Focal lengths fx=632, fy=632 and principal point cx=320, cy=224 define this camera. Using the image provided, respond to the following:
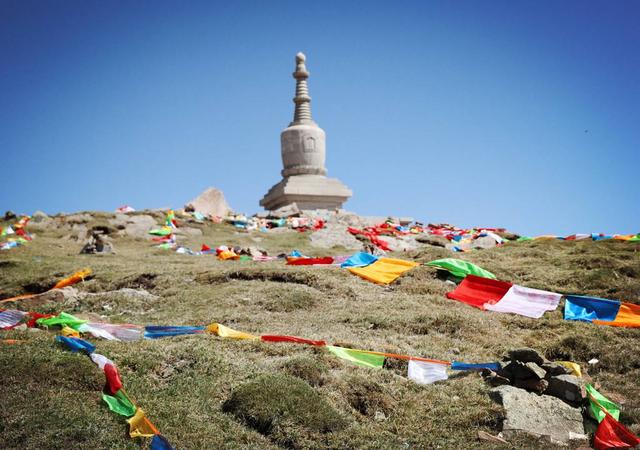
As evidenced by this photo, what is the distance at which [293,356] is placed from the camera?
27.0 ft

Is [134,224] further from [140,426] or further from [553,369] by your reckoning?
[553,369]

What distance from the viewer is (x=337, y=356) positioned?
27.6ft

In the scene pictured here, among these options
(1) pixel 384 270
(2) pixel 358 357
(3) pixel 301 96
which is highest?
(3) pixel 301 96

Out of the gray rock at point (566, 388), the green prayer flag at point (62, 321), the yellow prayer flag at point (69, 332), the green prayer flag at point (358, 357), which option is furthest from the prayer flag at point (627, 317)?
the green prayer flag at point (62, 321)

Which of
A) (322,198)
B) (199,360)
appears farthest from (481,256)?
(322,198)

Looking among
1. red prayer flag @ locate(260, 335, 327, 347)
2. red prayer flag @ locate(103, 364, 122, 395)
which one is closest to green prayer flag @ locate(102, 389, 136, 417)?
red prayer flag @ locate(103, 364, 122, 395)

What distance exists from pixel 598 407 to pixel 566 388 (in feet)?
1.45

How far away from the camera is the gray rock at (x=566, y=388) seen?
24.5 ft

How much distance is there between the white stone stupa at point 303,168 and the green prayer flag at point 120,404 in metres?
26.3

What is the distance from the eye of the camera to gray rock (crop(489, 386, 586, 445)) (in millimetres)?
6770

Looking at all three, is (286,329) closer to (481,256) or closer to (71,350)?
(71,350)

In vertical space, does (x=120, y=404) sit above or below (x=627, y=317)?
below

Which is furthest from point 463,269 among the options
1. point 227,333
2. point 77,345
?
point 77,345

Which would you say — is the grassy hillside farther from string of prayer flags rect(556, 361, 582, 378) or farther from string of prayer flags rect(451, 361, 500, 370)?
string of prayer flags rect(556, 361, 582, 378)
